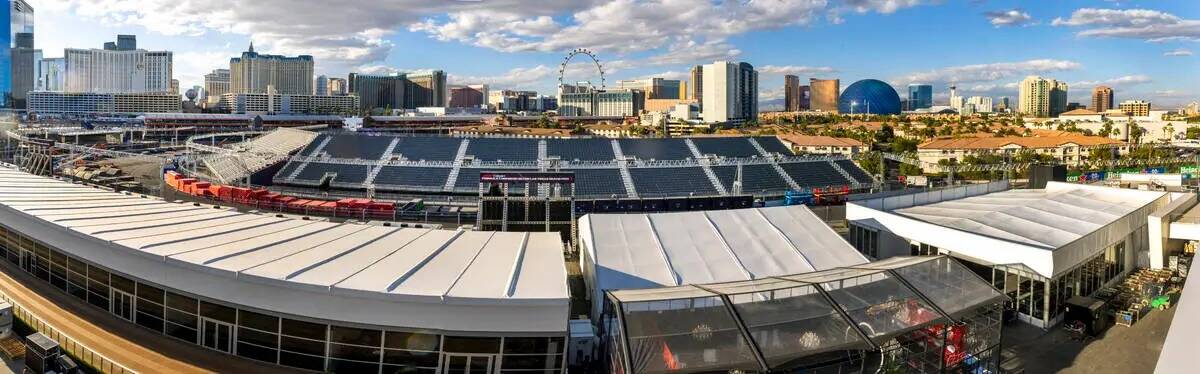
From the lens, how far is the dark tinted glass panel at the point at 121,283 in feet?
40.7

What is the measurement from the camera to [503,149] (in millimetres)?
42250

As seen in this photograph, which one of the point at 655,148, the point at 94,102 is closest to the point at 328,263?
the point at 655,148

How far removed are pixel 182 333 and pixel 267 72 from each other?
615 ft

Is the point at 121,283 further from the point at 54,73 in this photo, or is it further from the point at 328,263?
the point at 54,73

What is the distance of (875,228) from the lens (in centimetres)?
1888

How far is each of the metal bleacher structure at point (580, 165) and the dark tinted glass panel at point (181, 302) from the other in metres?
22.9

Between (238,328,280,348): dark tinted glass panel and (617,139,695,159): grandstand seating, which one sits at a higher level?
(617,139,695,159): grandstand seating

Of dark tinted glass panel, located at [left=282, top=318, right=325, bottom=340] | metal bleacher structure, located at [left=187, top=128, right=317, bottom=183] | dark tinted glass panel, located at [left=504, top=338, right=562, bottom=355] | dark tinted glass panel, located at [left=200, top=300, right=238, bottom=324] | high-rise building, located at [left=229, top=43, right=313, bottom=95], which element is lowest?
dark tinted glass panel, located at [left=504, top=338, right=562, bottom=355]

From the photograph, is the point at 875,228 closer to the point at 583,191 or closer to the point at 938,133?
the point at 583,191

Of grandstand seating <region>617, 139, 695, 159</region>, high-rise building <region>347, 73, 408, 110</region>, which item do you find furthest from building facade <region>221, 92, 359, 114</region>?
grandstand seating <region>617, 139, 695, 159</region>

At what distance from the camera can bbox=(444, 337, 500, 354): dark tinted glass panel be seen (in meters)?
10.2

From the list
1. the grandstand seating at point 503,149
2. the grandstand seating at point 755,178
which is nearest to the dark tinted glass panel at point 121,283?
the grandstand seating at point 503,149

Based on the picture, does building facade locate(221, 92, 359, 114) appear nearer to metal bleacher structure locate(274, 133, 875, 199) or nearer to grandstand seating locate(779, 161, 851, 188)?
metal bleacher structure locate(274, 133, 875, 199)

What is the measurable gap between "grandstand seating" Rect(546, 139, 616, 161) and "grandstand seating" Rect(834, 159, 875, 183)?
1538 centimetres
